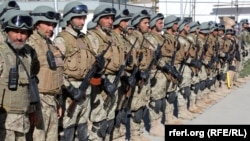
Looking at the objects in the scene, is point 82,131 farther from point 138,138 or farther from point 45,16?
point 138,138

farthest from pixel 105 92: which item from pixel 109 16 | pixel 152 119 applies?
pixel 152 119

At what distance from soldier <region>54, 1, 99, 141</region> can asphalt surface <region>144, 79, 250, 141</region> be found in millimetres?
1969

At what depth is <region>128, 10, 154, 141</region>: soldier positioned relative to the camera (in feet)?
20.8

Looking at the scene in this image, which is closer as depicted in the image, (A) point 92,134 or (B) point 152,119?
(A) point 92,134

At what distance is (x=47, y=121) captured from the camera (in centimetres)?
428

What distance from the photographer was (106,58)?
17.7 ft

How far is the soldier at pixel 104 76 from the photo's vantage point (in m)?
5.36

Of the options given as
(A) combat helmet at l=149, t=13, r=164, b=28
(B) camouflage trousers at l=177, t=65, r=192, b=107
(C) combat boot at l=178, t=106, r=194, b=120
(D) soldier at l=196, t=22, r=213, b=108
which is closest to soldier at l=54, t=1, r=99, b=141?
(A) combat helmet at l=149, t=13, r=164, b=28

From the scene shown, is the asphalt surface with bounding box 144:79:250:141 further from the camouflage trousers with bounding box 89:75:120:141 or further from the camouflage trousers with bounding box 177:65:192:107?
the camouflage trousers with bounding box 89:75:120:141

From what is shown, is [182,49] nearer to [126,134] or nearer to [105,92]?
[126,134]

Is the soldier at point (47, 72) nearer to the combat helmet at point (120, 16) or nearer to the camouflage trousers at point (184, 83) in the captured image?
the combat helmet at point (120, 16)

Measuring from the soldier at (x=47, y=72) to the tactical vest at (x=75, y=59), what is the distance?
30 cm

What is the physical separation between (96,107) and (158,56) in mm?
1741

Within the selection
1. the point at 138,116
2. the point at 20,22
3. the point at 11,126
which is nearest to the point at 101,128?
the point at 138,116
